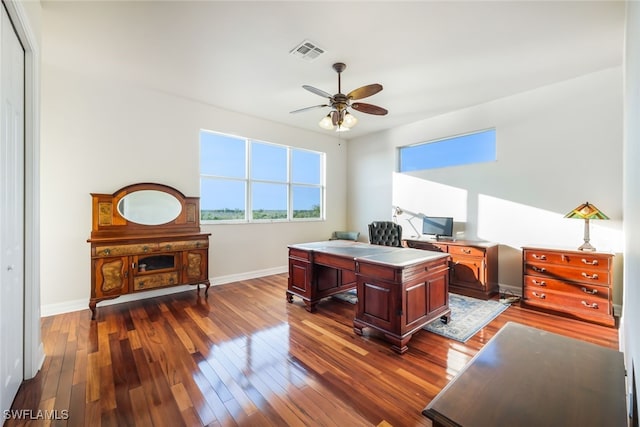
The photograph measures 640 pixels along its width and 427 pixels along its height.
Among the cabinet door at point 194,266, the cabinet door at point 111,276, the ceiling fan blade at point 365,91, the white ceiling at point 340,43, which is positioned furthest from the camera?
the cabinet door at point 194,266

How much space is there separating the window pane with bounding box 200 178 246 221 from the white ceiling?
1443mm

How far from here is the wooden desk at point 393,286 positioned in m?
2.38

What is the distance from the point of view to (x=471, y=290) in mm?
3879

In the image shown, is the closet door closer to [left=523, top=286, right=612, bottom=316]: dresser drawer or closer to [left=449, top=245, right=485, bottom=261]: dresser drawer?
[left=449, top=245, right=485, bottom=261]: dresser drawer

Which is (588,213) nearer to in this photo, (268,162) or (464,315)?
(464,315)

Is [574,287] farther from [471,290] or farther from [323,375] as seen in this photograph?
[323,375]

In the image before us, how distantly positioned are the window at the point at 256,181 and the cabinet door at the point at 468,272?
9.88ft

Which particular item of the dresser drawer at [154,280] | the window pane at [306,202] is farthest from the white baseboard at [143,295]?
the window pane at [306,202]

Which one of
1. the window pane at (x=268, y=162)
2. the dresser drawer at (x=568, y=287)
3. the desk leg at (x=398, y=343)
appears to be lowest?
the desk leg at (x=398, y=343)

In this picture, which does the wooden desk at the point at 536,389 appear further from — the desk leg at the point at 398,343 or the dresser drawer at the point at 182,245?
the dresser drawer at the point at 182,245

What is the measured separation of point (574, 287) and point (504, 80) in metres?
2.65

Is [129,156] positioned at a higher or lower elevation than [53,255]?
higher

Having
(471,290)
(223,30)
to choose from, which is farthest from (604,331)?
(223,30)

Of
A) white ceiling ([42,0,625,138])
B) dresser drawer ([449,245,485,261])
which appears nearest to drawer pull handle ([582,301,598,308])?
dresser drawer ([449,245,485,261])
